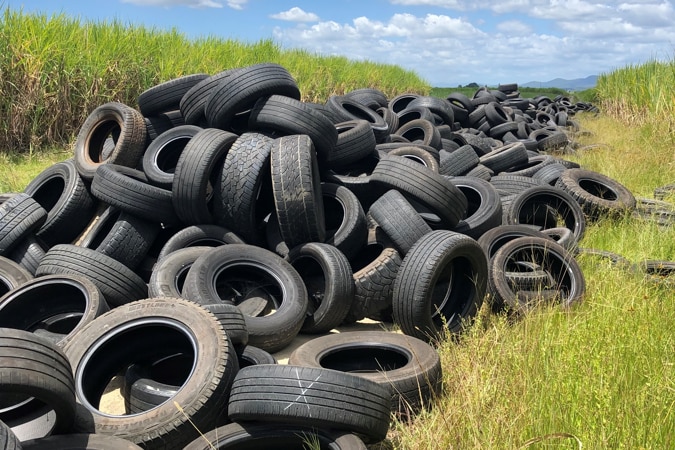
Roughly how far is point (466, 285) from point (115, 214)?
155 inches

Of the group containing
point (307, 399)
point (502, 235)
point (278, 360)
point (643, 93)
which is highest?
point (643, 93)

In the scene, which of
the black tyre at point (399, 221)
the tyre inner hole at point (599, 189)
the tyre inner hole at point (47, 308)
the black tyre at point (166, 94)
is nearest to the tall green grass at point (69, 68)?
the black tyre at point (166, 94)

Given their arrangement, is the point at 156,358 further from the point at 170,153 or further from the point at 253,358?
the point at 170,153

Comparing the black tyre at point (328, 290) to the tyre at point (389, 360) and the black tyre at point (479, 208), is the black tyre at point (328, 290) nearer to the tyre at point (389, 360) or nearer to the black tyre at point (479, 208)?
the tyre at point (389, 360)

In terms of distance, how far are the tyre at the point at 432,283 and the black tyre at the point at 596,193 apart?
358cm

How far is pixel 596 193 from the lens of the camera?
30.0ft

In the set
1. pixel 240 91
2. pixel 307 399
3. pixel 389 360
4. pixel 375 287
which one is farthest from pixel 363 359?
pixel 240 91

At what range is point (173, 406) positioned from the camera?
10.8 feet

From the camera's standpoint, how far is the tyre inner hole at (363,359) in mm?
4512

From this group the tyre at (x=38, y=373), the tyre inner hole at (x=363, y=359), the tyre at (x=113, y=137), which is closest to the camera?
the tyre at (x=38, y=373)

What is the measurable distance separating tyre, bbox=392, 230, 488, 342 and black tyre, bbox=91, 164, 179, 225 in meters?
2.74

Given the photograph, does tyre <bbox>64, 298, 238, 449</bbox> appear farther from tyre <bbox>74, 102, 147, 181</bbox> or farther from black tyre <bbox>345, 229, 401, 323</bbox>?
tyre <bbox>74, 102, 147, 181</bbox>

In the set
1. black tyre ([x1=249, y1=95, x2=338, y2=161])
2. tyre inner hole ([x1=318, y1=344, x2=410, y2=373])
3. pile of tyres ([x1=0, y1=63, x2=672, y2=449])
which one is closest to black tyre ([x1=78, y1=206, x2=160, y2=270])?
pile of tyres ([x1=0, y1=63, x2=672, y2=449])

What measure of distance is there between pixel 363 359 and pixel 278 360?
0.78 meters
